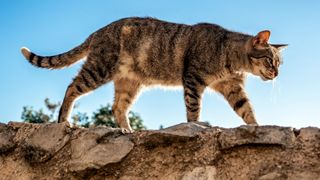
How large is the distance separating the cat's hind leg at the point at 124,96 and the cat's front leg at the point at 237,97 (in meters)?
1.14

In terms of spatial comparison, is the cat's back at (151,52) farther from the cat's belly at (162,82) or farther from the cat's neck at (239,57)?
the cat's neck at (239,57)

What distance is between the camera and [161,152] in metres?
4.43

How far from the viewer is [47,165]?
4.68m

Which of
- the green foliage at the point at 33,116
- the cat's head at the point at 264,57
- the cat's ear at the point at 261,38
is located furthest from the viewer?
the green foliage at the point at 33,116

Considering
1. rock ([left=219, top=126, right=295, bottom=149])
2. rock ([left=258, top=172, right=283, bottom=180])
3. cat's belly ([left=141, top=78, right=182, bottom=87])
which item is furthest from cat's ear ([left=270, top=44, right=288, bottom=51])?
rock ([left=258, top=172, right=283, bottom=180])

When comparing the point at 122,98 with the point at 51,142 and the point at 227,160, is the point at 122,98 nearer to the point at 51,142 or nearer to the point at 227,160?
the point at 51,142

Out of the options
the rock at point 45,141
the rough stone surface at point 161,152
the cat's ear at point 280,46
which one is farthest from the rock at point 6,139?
the cat's ear at point 280,46

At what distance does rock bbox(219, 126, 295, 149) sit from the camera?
4090 mm

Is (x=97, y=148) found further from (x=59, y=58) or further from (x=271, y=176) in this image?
(x=59, y=58)

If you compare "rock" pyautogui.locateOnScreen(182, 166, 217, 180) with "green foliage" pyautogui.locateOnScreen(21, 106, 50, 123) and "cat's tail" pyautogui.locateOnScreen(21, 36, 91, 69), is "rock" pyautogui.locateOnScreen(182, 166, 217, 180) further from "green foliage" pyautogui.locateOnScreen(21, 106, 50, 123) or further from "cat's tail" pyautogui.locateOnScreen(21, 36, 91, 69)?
"green foliage" pyautogui.locateOnScreen(21, 106, 50, 123)

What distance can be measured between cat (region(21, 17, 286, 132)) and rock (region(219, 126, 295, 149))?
2547 mm

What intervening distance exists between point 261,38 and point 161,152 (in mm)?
3253

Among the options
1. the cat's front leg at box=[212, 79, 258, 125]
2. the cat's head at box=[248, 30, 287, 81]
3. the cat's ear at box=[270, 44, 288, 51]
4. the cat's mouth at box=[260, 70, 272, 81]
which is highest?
the cat's ear at box=[270, 44, 288, 51]

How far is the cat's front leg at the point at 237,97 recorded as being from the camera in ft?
22.2
